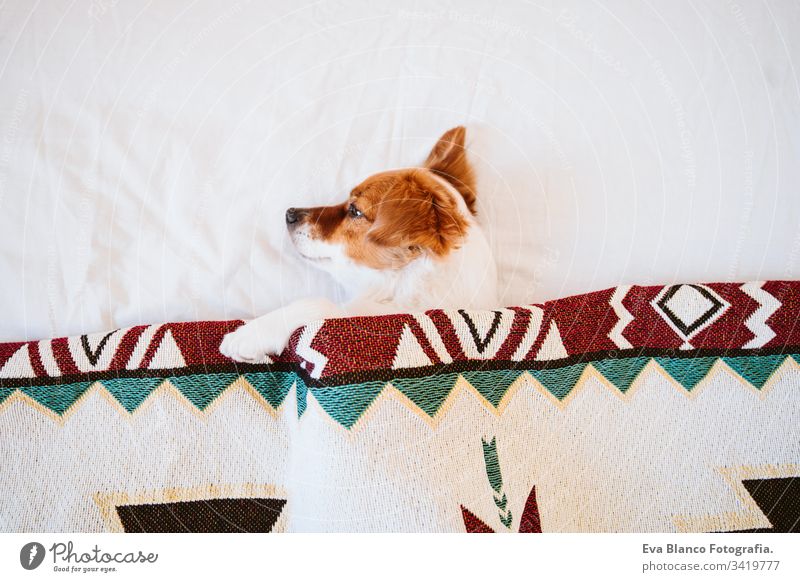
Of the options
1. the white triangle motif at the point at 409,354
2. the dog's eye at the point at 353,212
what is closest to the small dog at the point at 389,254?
the dog's eye at the point at 353,212

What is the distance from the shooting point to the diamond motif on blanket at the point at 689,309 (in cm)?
100

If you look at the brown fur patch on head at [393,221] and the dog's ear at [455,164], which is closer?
the brown fur patch on head at [393,221]

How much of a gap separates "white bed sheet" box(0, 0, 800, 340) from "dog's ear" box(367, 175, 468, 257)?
188mm

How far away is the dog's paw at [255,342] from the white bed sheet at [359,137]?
0.17m

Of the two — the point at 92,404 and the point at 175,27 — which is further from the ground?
the point at 175,27

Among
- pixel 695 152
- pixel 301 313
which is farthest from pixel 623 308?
pixel 301 313

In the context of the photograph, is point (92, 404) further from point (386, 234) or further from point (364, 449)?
point (386, 234)

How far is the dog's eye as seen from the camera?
1021 millimetres

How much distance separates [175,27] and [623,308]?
3.71 feet

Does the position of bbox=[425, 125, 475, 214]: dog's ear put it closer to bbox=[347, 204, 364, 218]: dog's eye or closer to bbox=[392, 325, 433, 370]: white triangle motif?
bbox=[347, 204, 364, 218]: dog's eye

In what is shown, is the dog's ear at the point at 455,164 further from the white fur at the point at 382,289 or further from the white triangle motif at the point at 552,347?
the white triangle motif at the point at 552,347

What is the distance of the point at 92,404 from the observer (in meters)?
0.91

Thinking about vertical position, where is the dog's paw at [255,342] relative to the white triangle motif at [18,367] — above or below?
above

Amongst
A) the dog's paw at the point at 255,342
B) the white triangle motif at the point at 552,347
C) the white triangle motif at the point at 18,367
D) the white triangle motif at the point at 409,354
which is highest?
the white triangle motif at the point at 552,347
